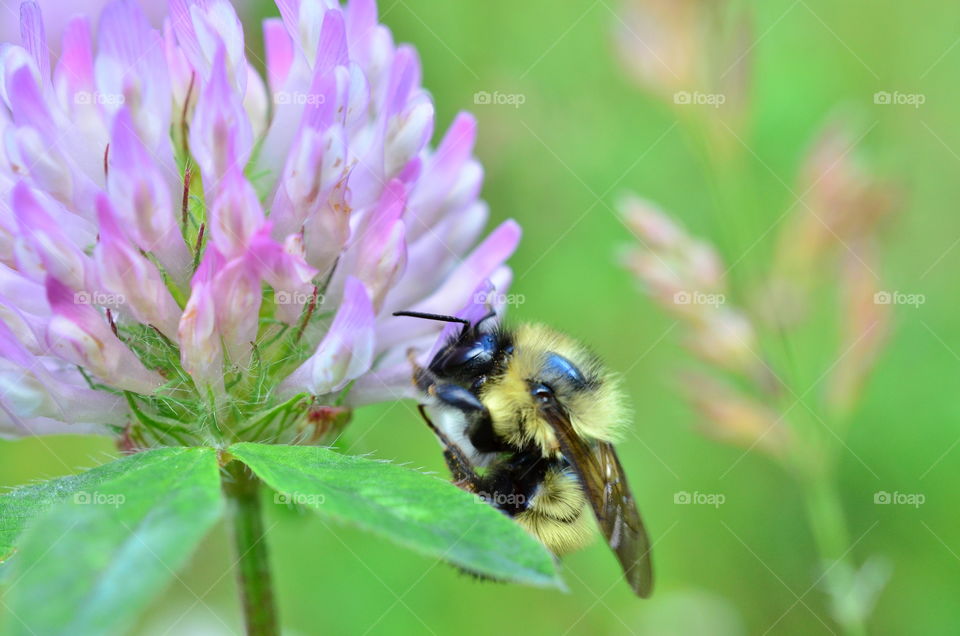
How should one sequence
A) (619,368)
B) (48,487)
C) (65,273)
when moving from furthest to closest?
1. (619,368)
2. (65,273)
3. (48,487)

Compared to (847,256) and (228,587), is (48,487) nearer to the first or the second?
(228,587)

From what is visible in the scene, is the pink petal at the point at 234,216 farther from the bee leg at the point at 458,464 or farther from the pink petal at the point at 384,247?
the bee leg at the point at 458,464

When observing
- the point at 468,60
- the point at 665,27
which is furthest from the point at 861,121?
the point at 468,60

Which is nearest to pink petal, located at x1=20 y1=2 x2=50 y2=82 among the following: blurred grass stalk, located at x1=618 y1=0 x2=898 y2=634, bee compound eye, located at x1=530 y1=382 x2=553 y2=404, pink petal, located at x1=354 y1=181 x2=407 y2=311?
pink petal, located at x1=354 y1=181 x2=407 y2=311

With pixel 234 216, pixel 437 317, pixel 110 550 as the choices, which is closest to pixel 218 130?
pixel 234 216

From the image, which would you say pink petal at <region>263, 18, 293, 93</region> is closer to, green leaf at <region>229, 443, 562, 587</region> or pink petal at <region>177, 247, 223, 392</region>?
pink petal at <region>177, 247, 223, 392</region>

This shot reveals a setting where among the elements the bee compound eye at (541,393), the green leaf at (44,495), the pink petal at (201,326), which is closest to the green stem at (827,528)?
the bee compound eye at (541,393)
